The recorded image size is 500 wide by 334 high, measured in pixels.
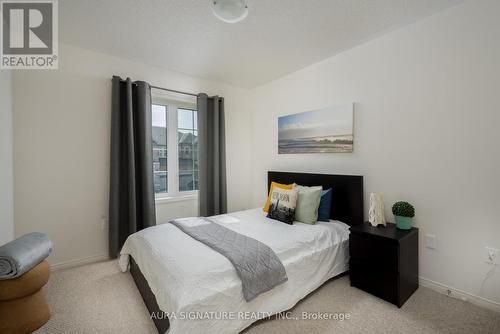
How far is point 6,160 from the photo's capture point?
2.04 m

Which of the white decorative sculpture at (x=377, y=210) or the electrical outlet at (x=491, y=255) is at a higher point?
the white decorative sculpture at (x=377, y=210)

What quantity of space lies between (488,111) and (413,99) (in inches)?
21.1

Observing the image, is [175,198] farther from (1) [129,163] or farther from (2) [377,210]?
(2) [377,210]

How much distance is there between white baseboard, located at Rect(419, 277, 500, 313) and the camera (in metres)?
1.77

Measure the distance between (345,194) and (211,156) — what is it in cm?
203

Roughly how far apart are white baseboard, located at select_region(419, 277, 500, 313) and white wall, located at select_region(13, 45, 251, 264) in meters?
3.55

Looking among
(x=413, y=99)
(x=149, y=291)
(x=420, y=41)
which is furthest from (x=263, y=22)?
(x=149, y=291)

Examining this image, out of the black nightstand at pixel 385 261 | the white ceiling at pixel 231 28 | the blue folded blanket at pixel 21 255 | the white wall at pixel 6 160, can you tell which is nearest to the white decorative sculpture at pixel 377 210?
the black nightstand at pixel 385 261

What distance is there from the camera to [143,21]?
6.86 ft

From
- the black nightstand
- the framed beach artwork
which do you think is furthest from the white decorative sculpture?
the framed beach artwork

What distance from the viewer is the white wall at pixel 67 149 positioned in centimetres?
233

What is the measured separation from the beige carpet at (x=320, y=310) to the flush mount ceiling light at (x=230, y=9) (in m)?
2.26

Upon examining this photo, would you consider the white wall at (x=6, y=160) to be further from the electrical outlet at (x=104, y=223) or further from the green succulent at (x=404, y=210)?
the green succulent at (x=404, y=210)

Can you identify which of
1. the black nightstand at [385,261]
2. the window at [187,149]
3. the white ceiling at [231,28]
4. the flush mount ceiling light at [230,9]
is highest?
the white ceiling at [231,28]
